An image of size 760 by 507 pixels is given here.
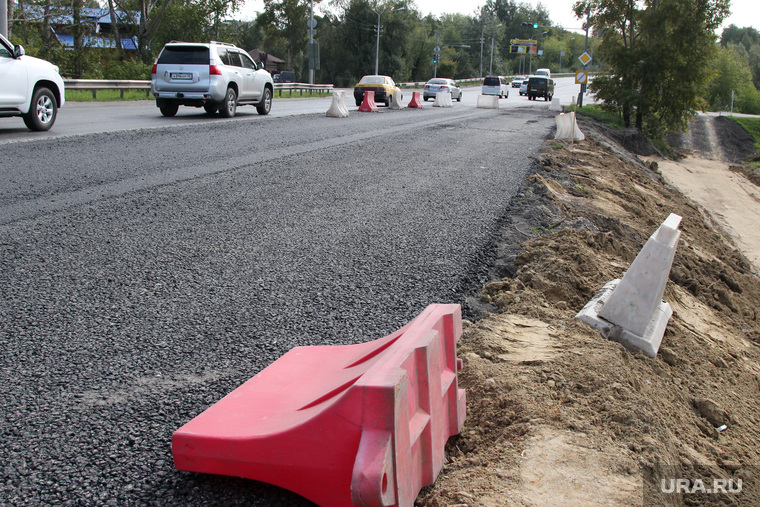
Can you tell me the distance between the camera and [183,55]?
16891 mm

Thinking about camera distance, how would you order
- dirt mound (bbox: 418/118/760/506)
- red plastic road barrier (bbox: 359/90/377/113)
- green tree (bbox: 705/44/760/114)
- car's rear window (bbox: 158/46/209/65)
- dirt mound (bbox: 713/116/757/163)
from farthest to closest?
green tree (bbox: 705/44/760/114) → dirt mound (bbox: 713/116/757/163) → red plastic road barrier (bbox: 359/90/377/113) → car's rear window (bbox: 158/46/209/65) → dirt mound (bbox: 418/118/760/506)

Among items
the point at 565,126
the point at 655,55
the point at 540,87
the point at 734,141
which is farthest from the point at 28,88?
the point at 540,87

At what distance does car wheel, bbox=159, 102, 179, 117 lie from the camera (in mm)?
17188

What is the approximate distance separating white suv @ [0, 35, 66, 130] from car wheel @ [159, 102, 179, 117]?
4692 mm

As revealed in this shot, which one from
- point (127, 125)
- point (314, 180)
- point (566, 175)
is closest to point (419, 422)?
point (314, 180)

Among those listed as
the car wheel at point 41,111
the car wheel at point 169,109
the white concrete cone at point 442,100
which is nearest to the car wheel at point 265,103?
the car wheel at point 169,109

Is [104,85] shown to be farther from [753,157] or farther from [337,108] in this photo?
[753,157]

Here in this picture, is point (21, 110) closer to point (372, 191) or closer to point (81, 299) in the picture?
point (372, 191)

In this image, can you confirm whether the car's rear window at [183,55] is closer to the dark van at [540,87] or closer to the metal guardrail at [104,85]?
the metal guardrail at [104,85]

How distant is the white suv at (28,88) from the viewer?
1112 cm

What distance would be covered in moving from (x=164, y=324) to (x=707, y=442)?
2.97m

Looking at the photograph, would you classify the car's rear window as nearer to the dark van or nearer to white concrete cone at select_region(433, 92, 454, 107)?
white concrete cone at select_region(433, 92, 454, 107)

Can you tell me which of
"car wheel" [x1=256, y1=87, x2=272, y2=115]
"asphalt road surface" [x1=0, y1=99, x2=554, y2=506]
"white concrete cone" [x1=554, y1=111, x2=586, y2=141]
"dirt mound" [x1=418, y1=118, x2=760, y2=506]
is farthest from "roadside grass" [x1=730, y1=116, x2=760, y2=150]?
"dirt mound" [x1=418, y1=118, x2=760, y2=506]

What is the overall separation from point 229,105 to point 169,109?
1.61m
